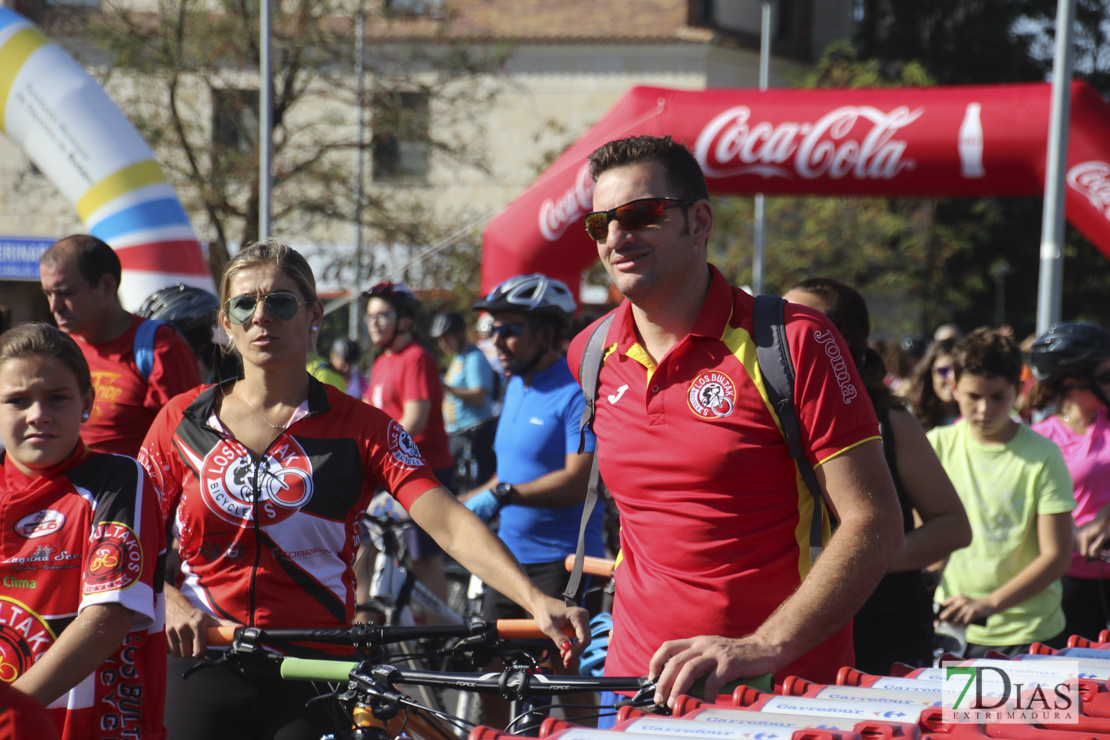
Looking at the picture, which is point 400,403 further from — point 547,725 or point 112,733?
point 547,725

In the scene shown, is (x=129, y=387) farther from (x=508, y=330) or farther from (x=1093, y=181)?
(x=1093, y=181)

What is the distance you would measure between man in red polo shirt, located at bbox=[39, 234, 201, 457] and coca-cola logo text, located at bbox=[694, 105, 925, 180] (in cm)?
615

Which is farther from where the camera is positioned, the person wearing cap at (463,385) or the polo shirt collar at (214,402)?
the person wearing cap at (463,385)

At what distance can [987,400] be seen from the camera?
4.86 m

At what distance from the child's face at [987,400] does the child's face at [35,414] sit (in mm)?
3462

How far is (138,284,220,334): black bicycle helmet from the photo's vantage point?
19.0 ft

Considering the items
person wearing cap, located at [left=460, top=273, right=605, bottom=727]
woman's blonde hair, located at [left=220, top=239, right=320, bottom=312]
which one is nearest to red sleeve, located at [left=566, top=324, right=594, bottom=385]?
woman's blonde hair, located at [left=220, top=239, right=320, bottom=312]

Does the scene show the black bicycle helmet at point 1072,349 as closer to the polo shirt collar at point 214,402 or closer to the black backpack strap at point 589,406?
the black backpack strap at point 589,406

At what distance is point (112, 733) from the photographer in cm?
293

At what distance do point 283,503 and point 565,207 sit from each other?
7177mm

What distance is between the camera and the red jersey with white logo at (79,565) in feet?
9.31

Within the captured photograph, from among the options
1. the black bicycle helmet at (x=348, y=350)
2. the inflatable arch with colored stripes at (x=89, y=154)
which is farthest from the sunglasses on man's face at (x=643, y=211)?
the black bicycle helmet at (x=348, y=350)

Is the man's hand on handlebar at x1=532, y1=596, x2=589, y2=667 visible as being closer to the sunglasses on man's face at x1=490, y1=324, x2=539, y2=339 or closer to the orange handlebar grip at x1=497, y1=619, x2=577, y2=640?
the orange handlebar grip at x1=497, y1=619, x2=577, y2=640

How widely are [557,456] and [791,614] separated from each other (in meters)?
3.07
